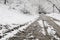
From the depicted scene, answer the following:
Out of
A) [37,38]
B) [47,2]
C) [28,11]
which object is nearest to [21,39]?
[37,38]

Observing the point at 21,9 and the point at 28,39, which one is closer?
the point at 28,39

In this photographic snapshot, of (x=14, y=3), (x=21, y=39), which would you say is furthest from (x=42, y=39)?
(x=14, y=3)

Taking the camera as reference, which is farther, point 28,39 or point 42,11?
point 42,11

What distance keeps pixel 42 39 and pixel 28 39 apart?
67 centimetres

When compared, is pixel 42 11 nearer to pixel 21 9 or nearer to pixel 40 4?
pixel 40 4

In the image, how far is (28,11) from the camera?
1224 inches

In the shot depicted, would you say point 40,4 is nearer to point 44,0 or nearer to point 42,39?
point 44,0

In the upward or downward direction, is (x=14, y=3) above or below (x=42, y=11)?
above

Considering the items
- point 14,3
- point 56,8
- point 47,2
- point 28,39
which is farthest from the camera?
point 47,2

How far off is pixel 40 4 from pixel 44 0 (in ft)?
8.69

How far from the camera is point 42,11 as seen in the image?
3741 centimetres

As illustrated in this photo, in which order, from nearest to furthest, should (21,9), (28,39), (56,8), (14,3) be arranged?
(28,39) → (21,9) → (14,3) → (56,8)

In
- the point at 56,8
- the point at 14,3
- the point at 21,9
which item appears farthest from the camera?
the point at 56,8

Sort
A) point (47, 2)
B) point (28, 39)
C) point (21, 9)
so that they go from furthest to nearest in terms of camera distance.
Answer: point (47, 2) → point (21, 9) → point (28, 39)
